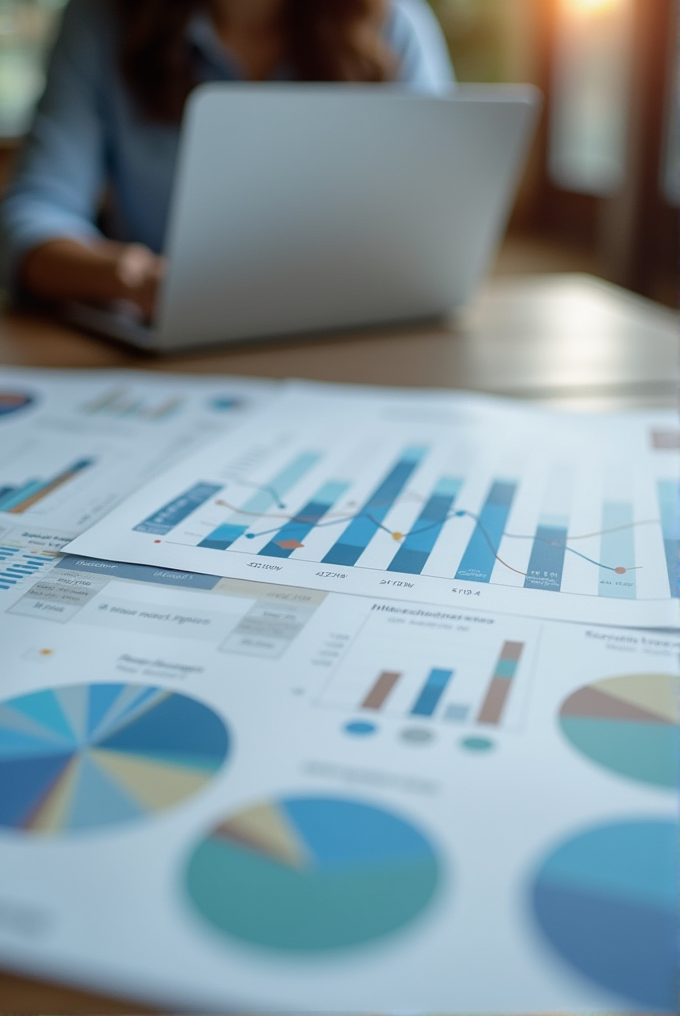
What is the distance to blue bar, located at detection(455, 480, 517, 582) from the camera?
45cm

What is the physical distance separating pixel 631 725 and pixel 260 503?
26cm

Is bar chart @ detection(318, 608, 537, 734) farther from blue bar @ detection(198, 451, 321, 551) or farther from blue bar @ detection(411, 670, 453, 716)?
blue bar @ detection(198, 451, 321, 551)

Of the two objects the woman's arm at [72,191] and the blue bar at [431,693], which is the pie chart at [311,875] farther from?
the woman's arm at [72,191]

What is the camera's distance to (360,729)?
318mm

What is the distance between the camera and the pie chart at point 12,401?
696 mm

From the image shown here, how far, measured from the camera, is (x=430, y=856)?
0.26 m

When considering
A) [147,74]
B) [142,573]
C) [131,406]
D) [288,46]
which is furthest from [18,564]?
[288,46]

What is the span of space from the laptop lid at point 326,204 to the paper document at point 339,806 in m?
0.47

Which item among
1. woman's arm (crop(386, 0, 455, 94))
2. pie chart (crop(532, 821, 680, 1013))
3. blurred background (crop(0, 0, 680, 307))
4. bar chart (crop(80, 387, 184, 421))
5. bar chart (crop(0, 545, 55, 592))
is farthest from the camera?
blurred background (crop(0, 0, 680, 307))

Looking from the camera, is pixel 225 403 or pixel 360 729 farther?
pixel 225 403

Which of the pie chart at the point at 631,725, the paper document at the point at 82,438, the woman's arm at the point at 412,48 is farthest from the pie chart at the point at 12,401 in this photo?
the woman's arm at the point at 412,48

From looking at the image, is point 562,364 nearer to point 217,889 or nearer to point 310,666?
point 310,666

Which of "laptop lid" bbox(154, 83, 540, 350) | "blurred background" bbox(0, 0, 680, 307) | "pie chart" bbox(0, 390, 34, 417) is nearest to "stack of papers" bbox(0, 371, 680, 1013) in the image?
"pie chart" bbox(0, 390, 34, 417)

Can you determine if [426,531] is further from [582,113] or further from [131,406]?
[582,113]
